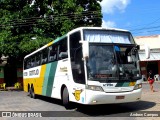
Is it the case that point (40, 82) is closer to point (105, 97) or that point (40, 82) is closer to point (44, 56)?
point (44, 56)

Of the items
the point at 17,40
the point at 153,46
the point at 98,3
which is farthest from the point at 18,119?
the point at 153,46

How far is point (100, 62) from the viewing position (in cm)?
1167

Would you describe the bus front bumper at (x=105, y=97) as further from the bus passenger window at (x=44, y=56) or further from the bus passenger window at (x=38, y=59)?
the bus passenger window at (x=38, y=59)

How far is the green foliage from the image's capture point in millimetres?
29656

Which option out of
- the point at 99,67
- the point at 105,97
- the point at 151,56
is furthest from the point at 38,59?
the point at 151,56

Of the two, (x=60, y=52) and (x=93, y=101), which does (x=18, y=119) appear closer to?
(x=93, y=101)

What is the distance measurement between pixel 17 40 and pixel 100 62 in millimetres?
20342

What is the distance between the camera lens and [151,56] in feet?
140

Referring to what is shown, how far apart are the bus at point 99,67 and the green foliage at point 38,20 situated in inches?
629

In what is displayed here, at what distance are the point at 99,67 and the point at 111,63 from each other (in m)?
0.51

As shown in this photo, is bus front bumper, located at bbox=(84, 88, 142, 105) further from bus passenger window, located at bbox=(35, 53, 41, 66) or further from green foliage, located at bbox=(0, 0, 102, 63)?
green foliage, located at bbox=(0, 0, 102, 63)

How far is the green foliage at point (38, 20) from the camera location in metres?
29.7

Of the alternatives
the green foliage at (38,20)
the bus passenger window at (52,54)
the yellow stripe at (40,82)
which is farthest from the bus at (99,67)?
the green foliage at (38,20)

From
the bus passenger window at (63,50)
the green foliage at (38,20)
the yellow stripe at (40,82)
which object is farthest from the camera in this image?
the green foliage at (38,20)
